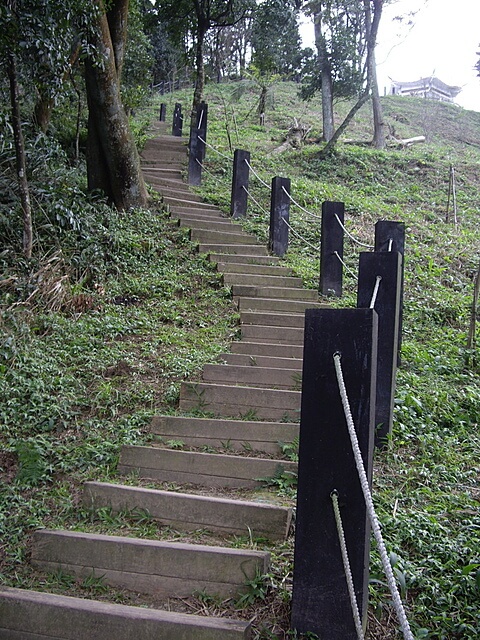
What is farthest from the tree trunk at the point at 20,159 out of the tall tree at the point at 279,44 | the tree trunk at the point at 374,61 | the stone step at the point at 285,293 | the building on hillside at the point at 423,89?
the building on hillside at the point at 423,89

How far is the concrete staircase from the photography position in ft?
9.75

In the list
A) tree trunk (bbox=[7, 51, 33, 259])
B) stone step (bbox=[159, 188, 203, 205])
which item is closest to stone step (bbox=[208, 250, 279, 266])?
tree trunk (bbox=[7, 51, 33, 259])

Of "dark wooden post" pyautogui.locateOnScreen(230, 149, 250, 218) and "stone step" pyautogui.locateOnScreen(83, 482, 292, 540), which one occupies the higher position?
"dark wooden post" pyautogui.locateOnScreen(230, 149, 250, 218)

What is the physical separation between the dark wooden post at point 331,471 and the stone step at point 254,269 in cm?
543

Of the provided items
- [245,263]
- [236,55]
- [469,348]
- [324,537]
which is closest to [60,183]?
[245,263]

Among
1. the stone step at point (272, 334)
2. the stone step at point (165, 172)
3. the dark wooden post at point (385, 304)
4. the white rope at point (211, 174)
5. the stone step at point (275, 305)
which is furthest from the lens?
the stone step at point (165, 172)

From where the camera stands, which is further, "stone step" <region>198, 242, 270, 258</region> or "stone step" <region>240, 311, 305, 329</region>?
"stone step" <region>198, 242, 270, 258</region>

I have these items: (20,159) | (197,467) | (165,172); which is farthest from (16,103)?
(165,172)

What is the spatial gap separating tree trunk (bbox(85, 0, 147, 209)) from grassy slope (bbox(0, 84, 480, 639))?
563 millimetres

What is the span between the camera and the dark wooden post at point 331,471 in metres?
2.61

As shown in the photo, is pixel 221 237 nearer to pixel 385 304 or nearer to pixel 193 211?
pixel 193 211

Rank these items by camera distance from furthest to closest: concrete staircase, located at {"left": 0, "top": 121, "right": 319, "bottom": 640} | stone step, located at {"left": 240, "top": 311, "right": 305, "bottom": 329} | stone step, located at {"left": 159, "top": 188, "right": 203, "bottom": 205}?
stone step, located at {"left": 159, "top": 188, "right": 203, "bottom": 205}
stone step, located at {"left": 240, "top": 311, "right": 305, "bottom": 329}
concrete staircase, located at {"left": 0, "top": 121, "right": 319, "bottom": 640}

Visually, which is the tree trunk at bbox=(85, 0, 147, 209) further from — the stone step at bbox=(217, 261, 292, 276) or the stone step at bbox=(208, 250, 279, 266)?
the stone step at bbox=(217, 261, 292, 276)

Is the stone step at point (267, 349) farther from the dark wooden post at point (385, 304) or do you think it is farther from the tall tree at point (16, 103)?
the tall tree at point (16, 103)
